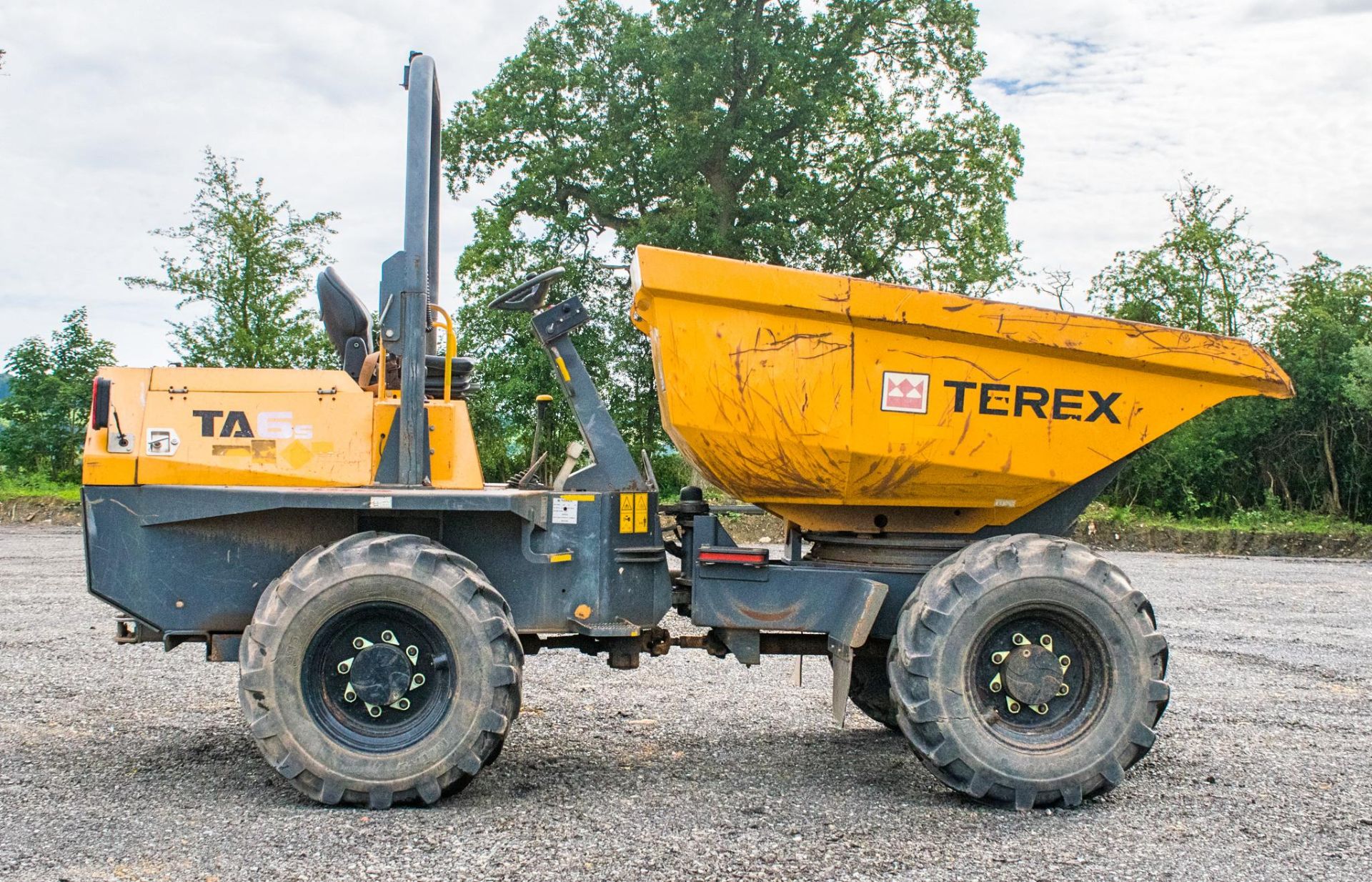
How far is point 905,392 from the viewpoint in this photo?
15.6 feet

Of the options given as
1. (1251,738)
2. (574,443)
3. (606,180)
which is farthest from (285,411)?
(606,180)

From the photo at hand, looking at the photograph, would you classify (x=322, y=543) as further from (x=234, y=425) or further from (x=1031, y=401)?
(x=1031, y=401)

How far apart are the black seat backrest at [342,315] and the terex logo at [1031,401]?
2.69 m

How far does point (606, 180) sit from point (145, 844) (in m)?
23.6

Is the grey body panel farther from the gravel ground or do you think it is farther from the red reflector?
Answer: the gravel ground

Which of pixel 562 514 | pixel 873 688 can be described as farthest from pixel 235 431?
pixel 873 688

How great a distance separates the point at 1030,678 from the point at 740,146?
875 inches

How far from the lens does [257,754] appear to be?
5289 millimetres

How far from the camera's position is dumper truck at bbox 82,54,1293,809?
450 cm

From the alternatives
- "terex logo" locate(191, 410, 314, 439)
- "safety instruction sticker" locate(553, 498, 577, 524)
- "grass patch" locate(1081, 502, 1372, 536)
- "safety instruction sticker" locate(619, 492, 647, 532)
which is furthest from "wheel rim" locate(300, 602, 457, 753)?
"grass patch" locate(1081, 502, 1372, 536)

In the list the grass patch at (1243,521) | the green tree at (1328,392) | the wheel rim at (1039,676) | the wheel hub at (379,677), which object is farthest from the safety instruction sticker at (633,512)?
the green tree at (1328,392)

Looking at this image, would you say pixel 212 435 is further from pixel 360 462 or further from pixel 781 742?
pixel 781 742

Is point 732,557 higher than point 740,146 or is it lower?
lower

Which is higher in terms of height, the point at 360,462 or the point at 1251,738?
the point at 360,462
